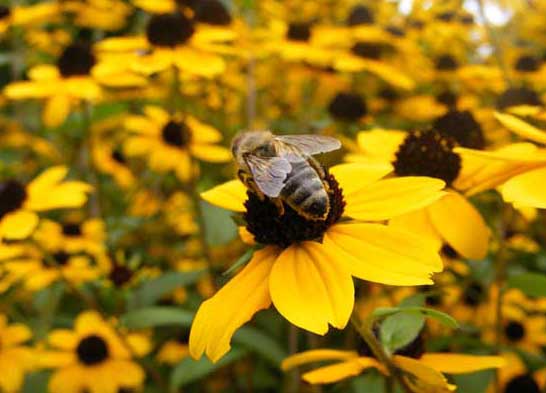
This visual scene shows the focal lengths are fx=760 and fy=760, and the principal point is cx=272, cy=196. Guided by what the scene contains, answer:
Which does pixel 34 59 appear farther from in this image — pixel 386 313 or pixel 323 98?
pixel 386 313

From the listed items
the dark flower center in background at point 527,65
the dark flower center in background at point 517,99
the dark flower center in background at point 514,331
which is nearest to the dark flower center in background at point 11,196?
the dark flower center in background at point 514,331

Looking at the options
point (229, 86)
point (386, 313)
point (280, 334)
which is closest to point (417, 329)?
point (386, 313)

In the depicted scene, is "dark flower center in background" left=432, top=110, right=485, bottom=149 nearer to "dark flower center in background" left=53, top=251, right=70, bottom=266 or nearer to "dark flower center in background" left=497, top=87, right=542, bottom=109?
"dark flower center in background" left=497, top=87, right=542, bottom=109

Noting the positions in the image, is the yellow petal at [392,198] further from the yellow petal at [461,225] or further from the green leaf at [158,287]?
the green leaf at [158,287]

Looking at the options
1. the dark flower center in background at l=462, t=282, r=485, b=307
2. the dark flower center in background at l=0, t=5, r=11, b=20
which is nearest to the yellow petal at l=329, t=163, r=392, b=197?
the dark flower center in background at l=462, t=282, r=485, b=307

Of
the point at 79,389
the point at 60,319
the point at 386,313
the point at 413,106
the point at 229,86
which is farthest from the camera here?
the point at 229,86

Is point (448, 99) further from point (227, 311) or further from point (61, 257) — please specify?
point (227, 311)

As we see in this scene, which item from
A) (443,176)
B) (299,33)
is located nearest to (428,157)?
(443,176)
